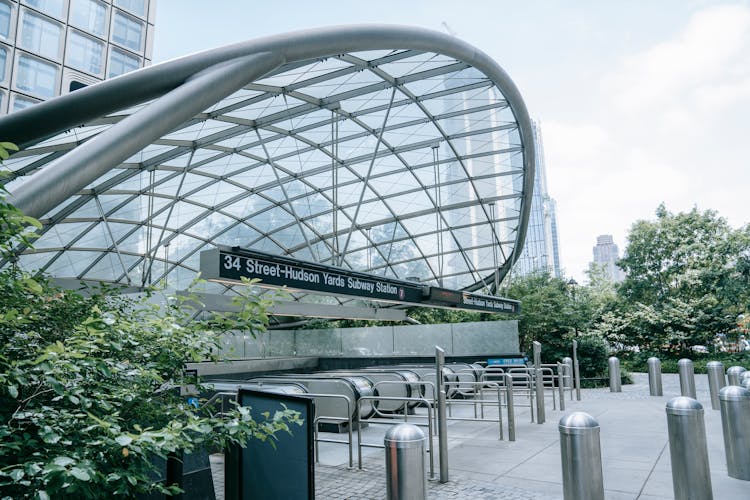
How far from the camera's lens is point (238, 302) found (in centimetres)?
390

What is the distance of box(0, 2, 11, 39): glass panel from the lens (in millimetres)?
35562

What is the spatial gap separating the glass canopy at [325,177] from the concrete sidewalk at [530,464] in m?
5.63

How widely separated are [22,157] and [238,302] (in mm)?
15152

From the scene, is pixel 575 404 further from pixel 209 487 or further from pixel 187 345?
pixel 187 345

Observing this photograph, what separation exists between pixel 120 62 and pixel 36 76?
29.2 feet

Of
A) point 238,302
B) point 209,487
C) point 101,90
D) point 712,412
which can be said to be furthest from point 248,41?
point 712,412

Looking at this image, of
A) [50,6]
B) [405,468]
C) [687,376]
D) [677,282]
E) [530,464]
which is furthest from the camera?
[50,6]

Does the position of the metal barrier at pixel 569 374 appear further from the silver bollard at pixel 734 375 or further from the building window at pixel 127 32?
the building window at pixel 127 32

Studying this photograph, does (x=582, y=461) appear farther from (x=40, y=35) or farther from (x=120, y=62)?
(x=120, y=62)

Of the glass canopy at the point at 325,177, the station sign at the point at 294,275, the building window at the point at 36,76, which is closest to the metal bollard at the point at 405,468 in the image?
the station sign at the point at 294,275

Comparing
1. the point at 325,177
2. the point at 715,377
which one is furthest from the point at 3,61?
the point at 715,377

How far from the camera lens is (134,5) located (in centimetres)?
4772

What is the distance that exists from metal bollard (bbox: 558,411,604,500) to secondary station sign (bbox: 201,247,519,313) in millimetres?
4205

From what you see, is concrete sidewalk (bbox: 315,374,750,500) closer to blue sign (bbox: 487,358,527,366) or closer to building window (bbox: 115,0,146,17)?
blue sign (bbox: 487,358,527,366)
